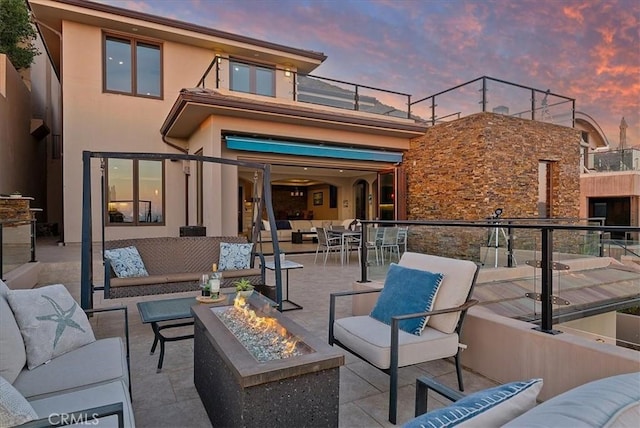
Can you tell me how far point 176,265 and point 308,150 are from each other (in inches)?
190

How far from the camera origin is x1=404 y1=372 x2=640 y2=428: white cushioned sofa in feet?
2.49

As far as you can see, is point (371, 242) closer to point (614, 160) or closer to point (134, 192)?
point (134, 192)

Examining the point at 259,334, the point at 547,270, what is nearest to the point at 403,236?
the point at 547,270

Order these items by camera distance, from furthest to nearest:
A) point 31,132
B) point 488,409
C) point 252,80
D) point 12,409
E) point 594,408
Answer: point 31,132, point 252,80, point 12,409, point 488,409, point 594,408

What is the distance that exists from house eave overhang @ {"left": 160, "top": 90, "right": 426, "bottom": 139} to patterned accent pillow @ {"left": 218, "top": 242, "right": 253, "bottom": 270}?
339 cm

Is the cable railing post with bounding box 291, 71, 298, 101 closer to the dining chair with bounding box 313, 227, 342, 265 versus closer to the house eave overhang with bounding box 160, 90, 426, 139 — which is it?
the house eave overhang with bounding box 160, 90, 426, 139

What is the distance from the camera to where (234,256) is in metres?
5.13

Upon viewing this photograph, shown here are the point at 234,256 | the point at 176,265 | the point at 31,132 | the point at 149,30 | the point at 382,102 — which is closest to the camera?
the point at 176,265

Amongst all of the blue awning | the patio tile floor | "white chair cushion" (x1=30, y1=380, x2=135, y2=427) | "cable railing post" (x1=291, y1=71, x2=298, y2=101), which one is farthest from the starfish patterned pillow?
"cable railing post" (x1=291, y1=71, x2=298, y2=101)

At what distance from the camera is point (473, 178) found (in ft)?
28.7

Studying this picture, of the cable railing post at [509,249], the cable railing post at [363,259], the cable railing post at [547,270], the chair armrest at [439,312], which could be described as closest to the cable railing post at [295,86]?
the cable railing post at [363,259]

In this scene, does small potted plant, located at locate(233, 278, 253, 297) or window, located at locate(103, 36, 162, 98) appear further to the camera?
window, located at locate(103, 36, 162, 98)

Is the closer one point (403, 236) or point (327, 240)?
point (403, 236)

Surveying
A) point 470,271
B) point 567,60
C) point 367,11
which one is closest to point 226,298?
point 470,271
